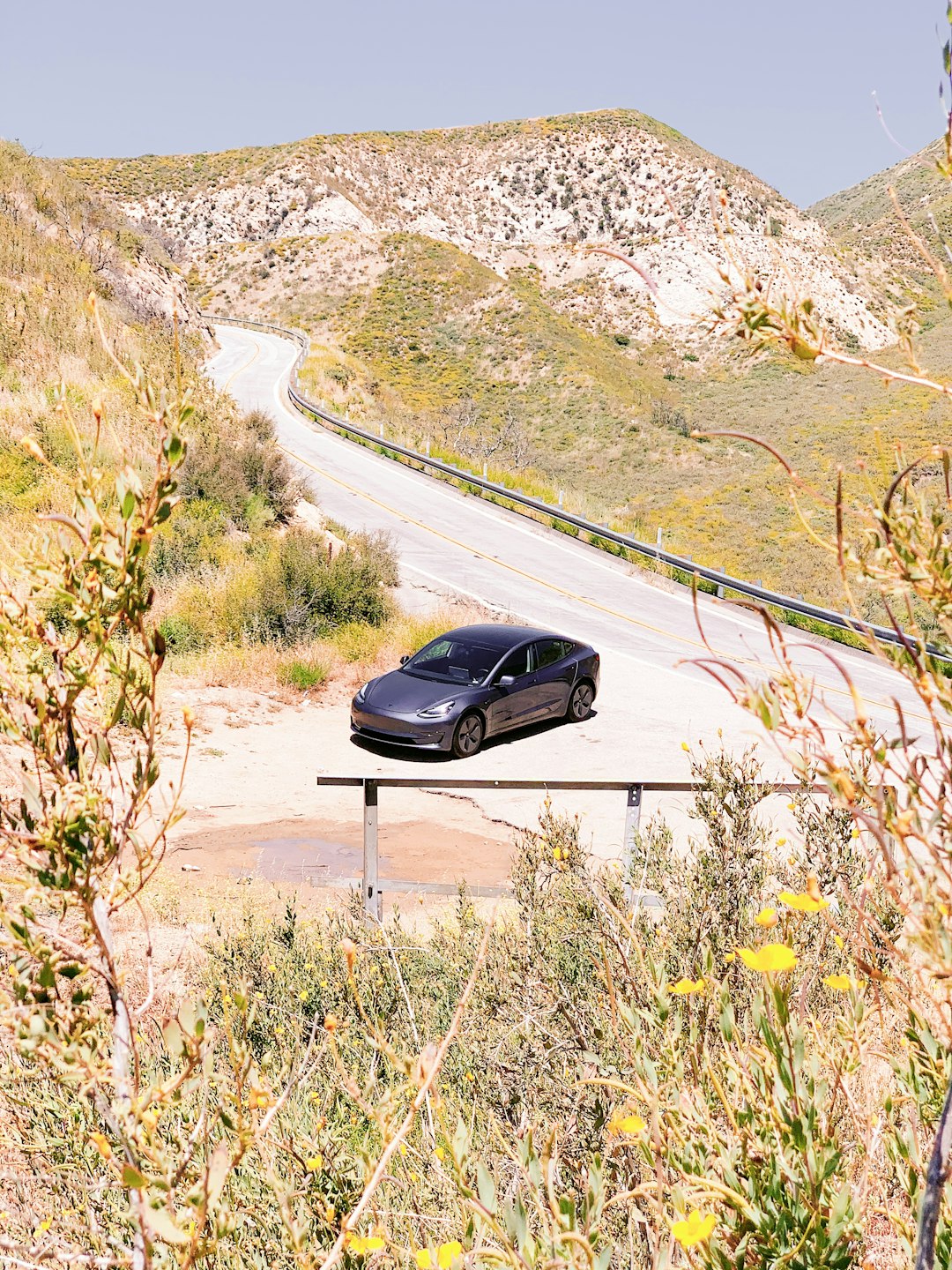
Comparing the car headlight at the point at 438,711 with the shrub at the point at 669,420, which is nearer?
the car headlight at the point at 438,711

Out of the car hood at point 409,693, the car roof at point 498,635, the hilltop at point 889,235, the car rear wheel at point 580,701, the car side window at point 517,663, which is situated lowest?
the car rear wheel at point 580,701

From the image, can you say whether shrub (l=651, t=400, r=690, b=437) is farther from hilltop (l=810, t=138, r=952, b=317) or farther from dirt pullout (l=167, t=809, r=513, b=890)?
dirt pullout (l=167, t=809, r=513, b=890)

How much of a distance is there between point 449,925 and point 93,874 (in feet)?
16.5

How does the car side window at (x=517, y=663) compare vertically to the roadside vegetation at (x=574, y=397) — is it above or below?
below

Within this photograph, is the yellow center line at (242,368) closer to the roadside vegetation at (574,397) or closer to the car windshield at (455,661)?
the roadside vegetation at (574,397)

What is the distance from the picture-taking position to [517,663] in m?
13.3

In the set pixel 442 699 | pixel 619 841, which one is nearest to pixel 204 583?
pixel 442 699

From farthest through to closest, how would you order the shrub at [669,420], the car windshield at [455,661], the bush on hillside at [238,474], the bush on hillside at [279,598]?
the shrub at [669,420]
the bush on hillside at [238,474]
the bush on hillside at [279,598]
the car windshield at [455,661]

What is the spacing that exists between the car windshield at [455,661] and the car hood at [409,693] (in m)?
0.16

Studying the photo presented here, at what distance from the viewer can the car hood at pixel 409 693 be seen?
12398 millimetres

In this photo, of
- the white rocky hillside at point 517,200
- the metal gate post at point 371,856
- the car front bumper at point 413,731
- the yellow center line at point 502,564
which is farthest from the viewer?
the white rocky hillside at point 517,200

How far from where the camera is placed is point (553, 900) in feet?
15.6

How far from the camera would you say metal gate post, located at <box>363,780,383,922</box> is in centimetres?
693

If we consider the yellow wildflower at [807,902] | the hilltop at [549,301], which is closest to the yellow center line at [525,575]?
the hilltop at [549,301]
